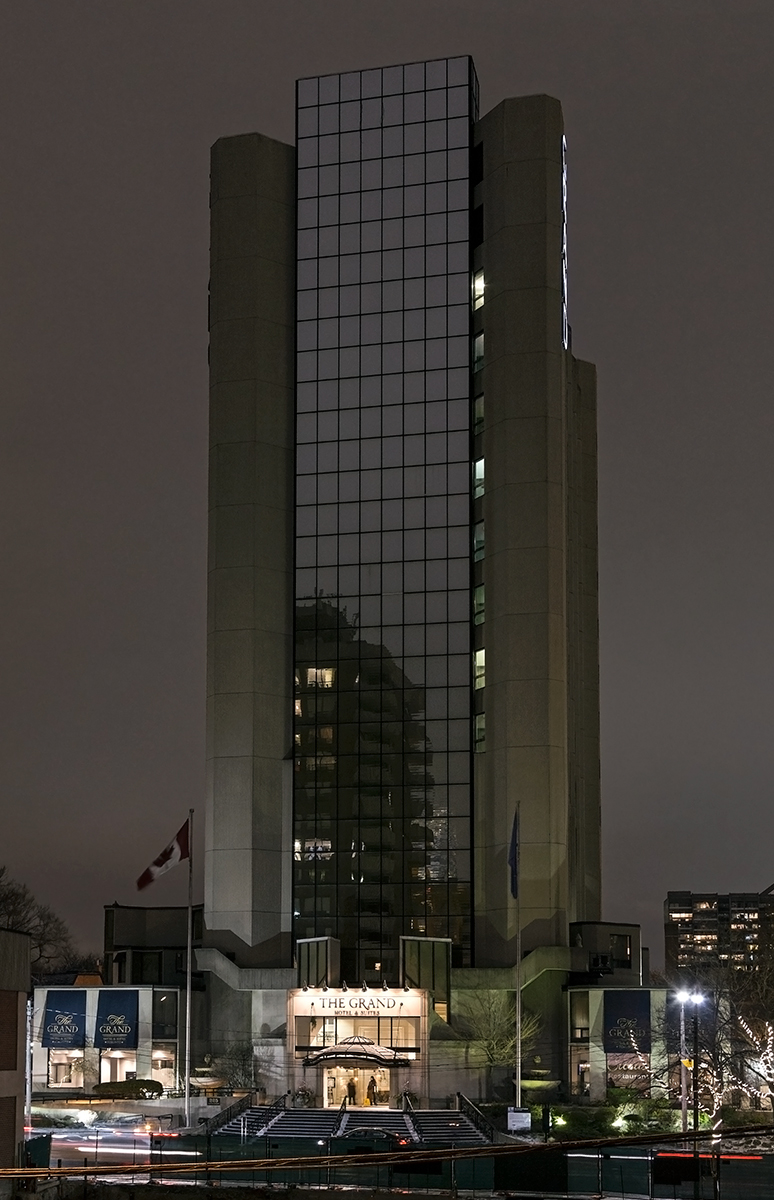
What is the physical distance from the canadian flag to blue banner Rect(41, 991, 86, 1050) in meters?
31.1

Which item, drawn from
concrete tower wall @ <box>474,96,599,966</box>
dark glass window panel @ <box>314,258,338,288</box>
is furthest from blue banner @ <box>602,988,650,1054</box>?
dark glass window panel @ <box>314,258,338,288</box>

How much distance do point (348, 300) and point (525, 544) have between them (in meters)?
27.1

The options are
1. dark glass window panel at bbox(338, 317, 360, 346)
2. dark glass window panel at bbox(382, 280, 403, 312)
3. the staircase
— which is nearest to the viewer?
the staircase

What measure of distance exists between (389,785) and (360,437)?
2989 cm


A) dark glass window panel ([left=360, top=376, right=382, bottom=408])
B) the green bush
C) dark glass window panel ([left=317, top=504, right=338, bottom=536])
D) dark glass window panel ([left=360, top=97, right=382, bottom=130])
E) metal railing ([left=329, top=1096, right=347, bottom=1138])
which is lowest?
metal railing ([left=329, top=1096, right=347, bottom=1138])

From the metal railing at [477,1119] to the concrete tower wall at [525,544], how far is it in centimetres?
1772

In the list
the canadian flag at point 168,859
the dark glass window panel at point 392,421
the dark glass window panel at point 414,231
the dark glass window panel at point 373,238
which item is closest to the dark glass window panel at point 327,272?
the dark glass window panel at point 373,238

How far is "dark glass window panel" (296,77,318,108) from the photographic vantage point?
13975 cm

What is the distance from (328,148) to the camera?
138250mm

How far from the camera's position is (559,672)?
126m

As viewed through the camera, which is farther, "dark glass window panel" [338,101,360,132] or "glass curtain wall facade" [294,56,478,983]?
"dark glass window panel" [338,101,360,132]

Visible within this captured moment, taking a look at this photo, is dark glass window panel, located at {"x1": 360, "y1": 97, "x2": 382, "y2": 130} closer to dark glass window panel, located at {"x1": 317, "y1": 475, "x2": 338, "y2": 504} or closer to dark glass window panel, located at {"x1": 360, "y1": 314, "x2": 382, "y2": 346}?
dark glass window panel, located at {"x1": 360, "y1": 314, "x2": 382, "y2": 346}

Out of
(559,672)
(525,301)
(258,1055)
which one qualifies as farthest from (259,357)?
(258,1055)

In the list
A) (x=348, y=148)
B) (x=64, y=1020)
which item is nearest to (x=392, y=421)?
(x=348, y=148)
